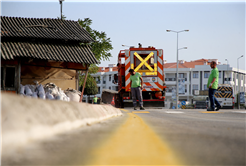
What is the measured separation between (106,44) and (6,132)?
26.6m

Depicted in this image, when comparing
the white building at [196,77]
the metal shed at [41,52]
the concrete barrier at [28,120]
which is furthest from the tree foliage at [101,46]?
the white building at [196,77]

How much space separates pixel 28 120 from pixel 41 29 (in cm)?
1723

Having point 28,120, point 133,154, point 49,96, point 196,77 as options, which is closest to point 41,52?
point 49,96

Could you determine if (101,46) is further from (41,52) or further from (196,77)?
(196,77)

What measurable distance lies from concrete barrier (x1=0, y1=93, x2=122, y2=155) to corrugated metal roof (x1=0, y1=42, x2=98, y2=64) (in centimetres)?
1228

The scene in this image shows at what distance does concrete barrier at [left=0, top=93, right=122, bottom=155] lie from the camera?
267 cm

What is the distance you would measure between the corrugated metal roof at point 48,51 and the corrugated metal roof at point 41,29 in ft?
1.42

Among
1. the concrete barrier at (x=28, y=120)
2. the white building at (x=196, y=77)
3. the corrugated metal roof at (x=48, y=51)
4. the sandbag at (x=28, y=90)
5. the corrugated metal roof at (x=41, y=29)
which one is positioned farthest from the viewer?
the white building at (x=196, y=77)

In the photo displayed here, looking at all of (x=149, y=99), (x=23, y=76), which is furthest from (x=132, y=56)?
(x=23, y=76)

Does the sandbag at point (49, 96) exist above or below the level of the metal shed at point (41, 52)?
below

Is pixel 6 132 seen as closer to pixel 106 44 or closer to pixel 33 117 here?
pixel 33 117

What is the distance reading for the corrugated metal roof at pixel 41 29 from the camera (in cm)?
1808

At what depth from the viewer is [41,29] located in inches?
770

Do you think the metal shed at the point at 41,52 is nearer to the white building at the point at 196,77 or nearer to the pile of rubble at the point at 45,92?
the pile of rubble at the point at 45,92
